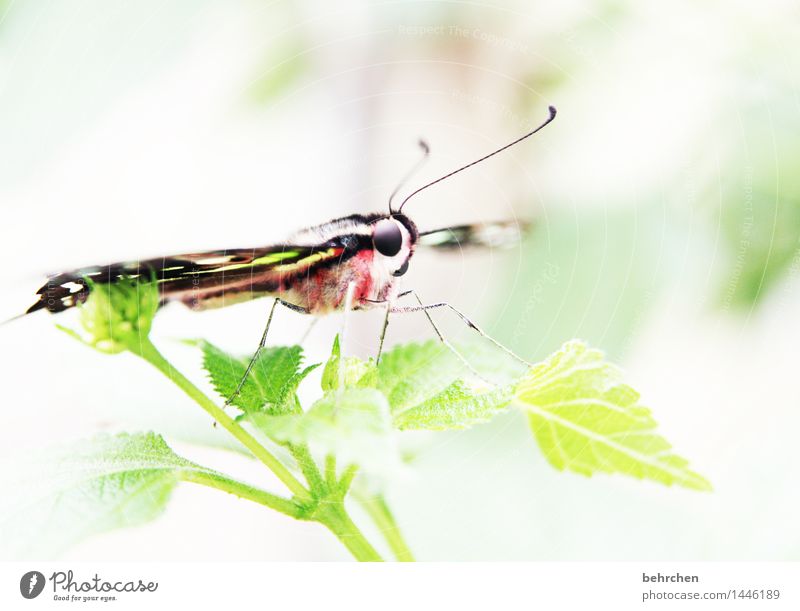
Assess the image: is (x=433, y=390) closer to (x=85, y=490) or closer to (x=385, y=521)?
(x=385, y=521)

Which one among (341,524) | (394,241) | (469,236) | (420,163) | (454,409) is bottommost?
(341,524)

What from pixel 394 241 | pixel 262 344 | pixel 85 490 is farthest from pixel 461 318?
pixel 85 490

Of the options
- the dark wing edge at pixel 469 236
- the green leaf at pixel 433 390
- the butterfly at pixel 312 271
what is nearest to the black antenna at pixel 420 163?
the dark wing edge at pixel 469 236

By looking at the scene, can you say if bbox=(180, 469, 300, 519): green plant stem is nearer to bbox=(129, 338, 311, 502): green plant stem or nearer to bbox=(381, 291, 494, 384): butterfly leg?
bbox=(129, 338, 311, 502): green plant stem

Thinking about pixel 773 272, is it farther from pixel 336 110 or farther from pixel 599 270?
pixel 336 110

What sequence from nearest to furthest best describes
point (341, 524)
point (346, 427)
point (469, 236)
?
point (346, 427) → point (341, 524) → point (469, 236)

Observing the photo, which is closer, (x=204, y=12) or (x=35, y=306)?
(x=35, y=306)

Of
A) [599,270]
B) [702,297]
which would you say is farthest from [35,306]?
[702,297]
